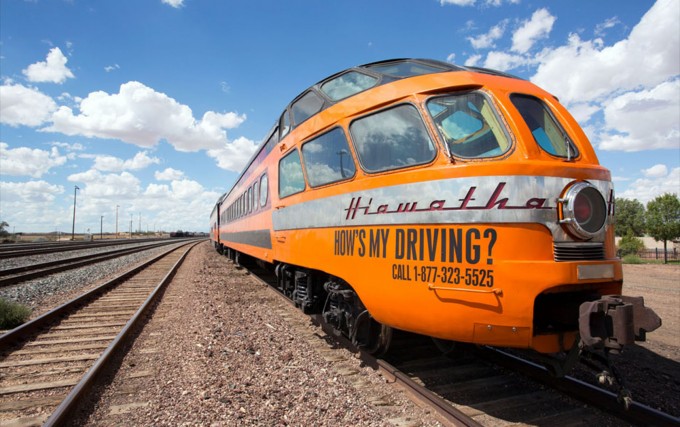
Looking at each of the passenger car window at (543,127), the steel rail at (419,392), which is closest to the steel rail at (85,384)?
the steel rail at (419,392)

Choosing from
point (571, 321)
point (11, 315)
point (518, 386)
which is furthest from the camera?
point (11, 315)

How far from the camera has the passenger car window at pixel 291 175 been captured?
5562 millimetres

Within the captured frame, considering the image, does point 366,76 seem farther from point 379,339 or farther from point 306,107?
point 379,339

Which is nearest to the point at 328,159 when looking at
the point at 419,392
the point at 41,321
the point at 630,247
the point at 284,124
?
the point at 284,124

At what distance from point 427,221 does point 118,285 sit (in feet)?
35.4

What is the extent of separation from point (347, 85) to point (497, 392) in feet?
11.9

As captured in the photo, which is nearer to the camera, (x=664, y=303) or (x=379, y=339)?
(x=379, y=339)

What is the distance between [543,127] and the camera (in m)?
3.66

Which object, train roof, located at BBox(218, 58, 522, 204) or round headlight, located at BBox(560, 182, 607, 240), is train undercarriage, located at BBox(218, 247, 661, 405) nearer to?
round headlight, located at BBox(560, 182, 607, 240)

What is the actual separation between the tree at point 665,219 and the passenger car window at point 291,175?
40.3 metres

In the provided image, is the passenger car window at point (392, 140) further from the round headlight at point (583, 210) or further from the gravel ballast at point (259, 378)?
the gravel ballast at point (259, 378)

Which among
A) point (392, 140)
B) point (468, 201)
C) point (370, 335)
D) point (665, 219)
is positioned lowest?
point (370, 335)

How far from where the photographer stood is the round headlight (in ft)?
9.82

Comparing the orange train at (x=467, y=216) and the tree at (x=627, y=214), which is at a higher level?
the tree at (x=627, y=214)
